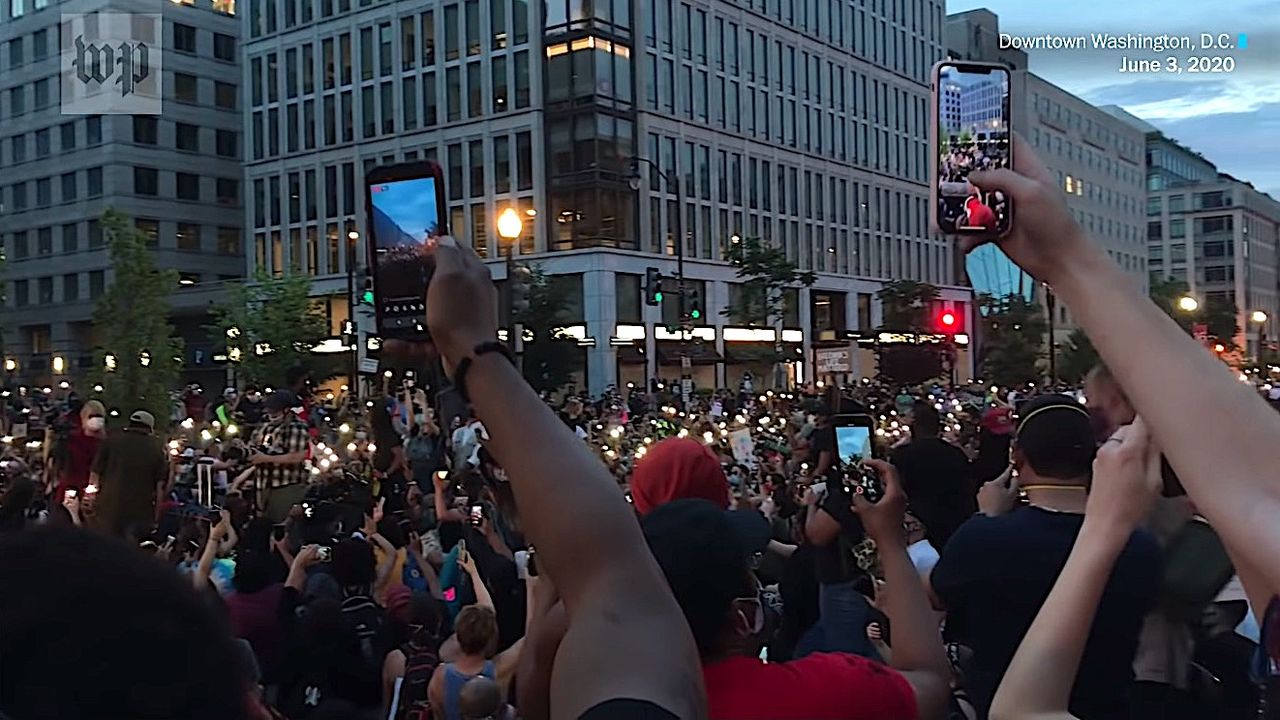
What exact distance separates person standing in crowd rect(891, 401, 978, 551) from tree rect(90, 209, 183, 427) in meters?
25.3

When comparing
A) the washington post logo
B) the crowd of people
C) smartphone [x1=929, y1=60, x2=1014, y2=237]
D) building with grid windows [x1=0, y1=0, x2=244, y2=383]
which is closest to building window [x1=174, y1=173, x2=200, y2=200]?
building with grid windows [x1=0, y1=0, x2=244, y2=383]

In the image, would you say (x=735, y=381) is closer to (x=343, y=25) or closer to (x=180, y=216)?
(x=343, y=25)

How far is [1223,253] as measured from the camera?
12650cm

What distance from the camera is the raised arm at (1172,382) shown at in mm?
1490

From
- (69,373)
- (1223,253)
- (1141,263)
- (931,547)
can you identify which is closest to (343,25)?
(69,373)

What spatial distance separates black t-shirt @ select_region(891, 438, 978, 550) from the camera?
5.33 meters

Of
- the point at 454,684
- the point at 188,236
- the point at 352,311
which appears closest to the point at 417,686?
the point at 454,684

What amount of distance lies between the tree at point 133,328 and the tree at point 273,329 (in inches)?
560

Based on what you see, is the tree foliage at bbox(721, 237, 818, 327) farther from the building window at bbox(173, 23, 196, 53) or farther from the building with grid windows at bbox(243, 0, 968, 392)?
the building window at bbox(173, 23, 196, 53)

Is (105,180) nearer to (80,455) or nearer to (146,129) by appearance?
(146,129)

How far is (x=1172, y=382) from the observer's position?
1.59 meters

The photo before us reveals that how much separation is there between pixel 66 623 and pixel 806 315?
2360 inches

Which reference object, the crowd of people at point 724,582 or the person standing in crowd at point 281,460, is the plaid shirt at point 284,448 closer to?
the person standing in crowd at point 281,460

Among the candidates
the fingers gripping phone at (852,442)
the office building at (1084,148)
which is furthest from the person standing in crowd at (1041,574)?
the office building at (1084,148)
